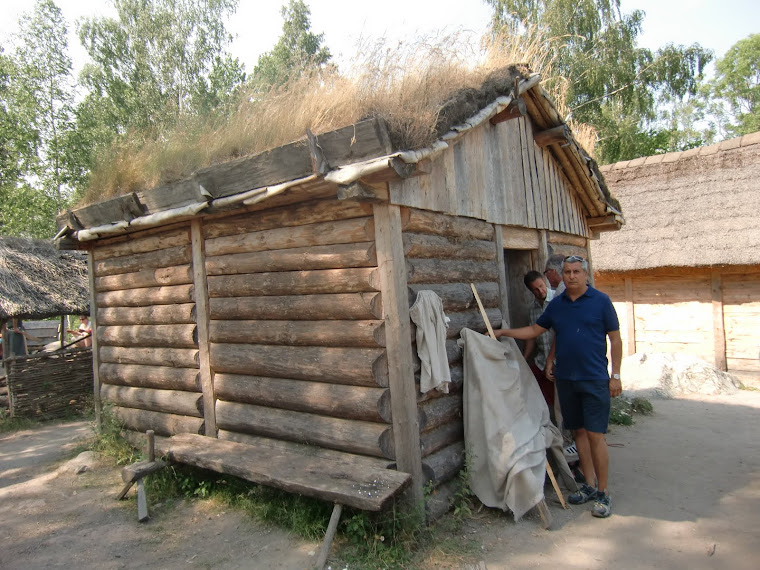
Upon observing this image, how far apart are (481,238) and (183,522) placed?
3.77 meters

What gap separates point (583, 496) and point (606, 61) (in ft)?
67.5

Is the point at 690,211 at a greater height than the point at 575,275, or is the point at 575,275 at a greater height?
the point at 690,211

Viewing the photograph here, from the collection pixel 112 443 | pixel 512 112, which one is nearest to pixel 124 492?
pixel 112 443

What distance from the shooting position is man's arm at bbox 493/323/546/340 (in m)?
4.77

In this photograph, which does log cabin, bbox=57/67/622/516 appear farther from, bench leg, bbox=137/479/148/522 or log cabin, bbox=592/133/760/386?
log cabin, bbox=592/133/760/386

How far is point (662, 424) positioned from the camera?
7.40 metres

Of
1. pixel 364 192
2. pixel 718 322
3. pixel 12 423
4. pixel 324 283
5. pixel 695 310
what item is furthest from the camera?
pixel 695 310

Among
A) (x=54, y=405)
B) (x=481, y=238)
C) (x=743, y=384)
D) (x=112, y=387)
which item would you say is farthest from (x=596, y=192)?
(x=54, y=405)

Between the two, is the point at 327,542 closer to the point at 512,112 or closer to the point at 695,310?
the point at 512,112

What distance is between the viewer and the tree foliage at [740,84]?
30203 mm

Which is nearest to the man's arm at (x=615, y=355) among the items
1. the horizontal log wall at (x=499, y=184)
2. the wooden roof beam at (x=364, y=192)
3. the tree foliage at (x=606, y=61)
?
the horizontal log wall at (x=499, y=184)

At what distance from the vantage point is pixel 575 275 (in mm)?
4363

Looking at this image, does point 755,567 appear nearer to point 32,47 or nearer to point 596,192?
point 596,192

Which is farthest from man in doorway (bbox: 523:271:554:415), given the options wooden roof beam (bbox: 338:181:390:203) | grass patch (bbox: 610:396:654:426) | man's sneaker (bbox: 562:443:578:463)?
grass patch (bbox: 610:396:654:426)
